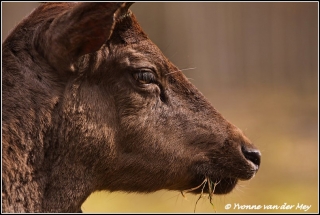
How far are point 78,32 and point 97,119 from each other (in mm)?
630

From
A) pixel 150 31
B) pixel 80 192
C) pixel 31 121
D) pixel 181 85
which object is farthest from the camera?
pixel 150 31

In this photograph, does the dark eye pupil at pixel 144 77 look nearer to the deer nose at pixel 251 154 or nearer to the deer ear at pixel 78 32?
the deer ear at pixel 78 32

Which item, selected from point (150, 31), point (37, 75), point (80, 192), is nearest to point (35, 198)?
point (80, 192)

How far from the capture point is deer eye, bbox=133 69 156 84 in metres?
5.09

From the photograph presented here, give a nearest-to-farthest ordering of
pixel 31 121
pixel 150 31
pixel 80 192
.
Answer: pixel 31 121 → pixel 80 192 → pixel 150 31

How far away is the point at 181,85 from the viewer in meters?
5.38

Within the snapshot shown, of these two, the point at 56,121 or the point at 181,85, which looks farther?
the point at 181,85

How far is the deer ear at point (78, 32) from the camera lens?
4.63m

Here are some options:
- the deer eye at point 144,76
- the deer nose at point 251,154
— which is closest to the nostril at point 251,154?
the deer nose at point 251,154

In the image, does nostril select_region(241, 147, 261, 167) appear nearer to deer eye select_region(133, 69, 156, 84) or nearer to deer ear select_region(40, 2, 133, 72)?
deer eye select_region(133, 69, 156, 84)

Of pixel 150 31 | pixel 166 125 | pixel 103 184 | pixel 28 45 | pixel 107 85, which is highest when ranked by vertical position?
pixel 28 45

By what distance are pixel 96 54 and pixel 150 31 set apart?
49.3 ft

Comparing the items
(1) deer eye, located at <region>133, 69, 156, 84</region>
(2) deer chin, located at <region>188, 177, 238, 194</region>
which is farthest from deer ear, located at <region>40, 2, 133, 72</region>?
(2) deer chin, located at <region>188, 177, 238, 194</region>

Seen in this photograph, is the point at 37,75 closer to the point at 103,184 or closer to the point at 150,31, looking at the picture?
the point at 103,184
